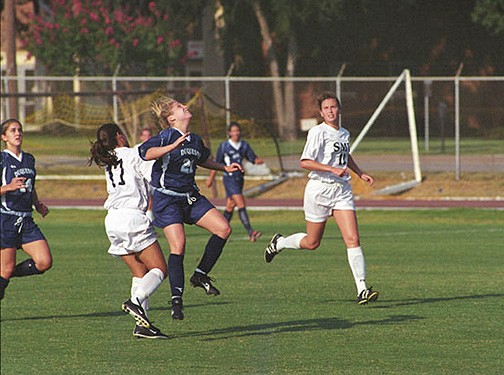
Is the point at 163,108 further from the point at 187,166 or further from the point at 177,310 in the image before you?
the point at 177,310

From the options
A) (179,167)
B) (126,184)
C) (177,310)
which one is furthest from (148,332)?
(179,167)

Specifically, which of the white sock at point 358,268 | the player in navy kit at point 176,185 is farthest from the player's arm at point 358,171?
the player in navy kit at point 176,185

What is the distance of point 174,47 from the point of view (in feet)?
159

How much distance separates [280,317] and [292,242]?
82.4 inches

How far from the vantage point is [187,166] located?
1145cm

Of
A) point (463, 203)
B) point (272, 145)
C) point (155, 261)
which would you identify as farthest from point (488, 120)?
point (155, 261)

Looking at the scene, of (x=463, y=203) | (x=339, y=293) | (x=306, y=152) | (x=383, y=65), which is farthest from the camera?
(x=383, y=65)

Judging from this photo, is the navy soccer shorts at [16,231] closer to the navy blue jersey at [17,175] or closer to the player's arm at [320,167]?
the navy blue jersey at [17,175]

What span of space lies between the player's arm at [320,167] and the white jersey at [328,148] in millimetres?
94

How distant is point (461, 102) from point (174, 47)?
35.1 ft

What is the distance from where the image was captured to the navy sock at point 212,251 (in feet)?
39.5

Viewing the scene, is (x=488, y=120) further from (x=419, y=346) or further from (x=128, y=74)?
(x=419, y=346)

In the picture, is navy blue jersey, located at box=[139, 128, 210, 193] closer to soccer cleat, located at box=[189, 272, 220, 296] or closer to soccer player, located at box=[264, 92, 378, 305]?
soccer cleat, located at box=[189, 272, 220, 296]

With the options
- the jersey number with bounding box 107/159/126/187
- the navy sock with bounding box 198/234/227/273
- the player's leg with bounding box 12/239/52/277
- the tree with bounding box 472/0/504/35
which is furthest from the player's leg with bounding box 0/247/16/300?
the tree with bounding box 472/0/504/35
